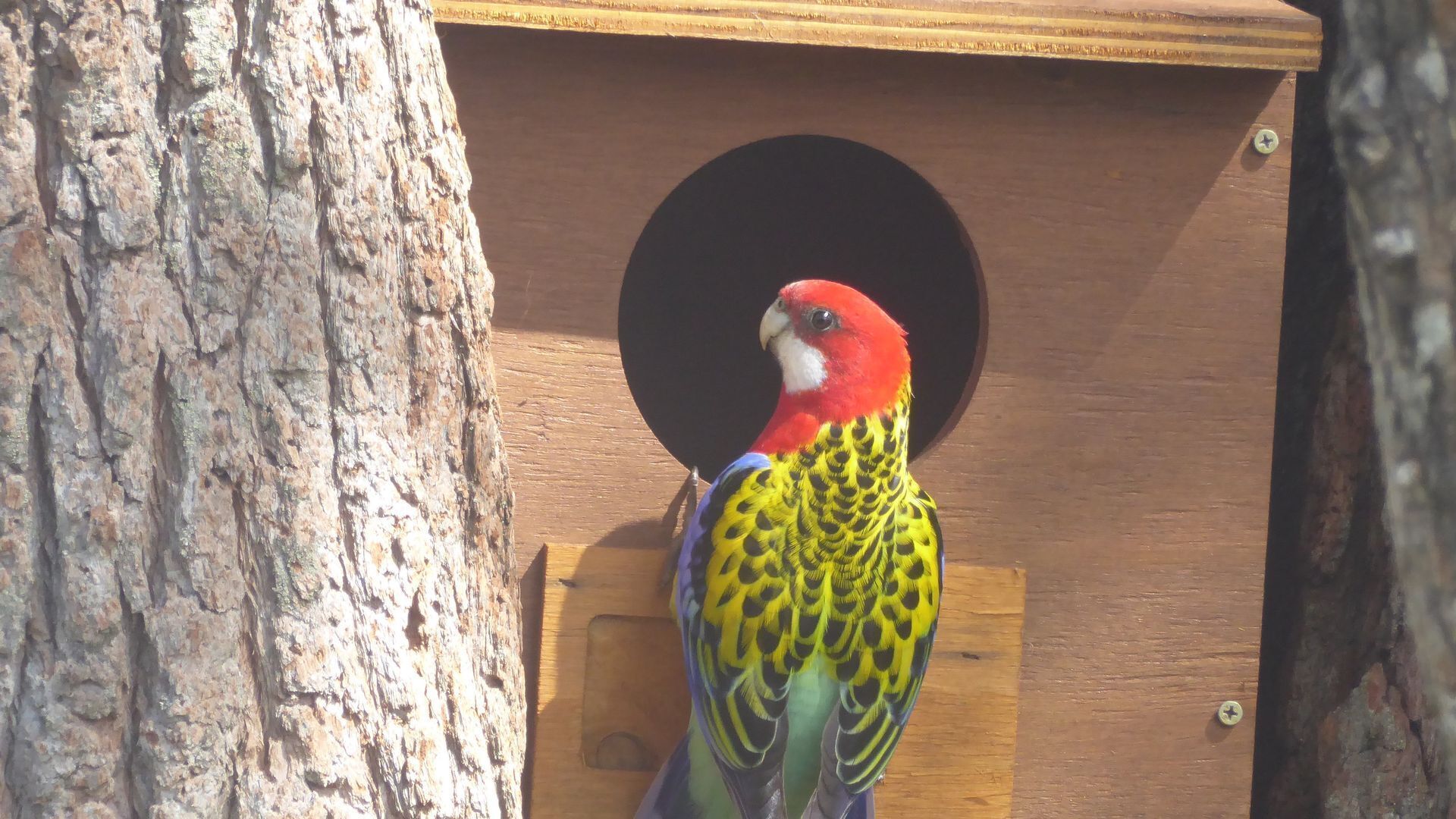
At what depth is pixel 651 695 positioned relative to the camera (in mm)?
1671

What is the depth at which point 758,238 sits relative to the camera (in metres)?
2.64

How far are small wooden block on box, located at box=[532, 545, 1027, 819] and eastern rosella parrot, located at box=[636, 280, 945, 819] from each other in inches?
5.7

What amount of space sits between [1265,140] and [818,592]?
884mm

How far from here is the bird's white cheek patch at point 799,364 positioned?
5.05 ft

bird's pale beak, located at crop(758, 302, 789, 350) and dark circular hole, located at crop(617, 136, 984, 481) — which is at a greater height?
bird's pale beak, located at crop(758, 302, 789, 350)

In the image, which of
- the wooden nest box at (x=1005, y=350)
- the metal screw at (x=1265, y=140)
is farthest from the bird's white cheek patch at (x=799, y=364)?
the metal screw at (x=1265, y=140)

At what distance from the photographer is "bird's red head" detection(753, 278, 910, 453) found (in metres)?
1.53

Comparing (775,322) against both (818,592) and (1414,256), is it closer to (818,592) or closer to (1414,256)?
(818,592)

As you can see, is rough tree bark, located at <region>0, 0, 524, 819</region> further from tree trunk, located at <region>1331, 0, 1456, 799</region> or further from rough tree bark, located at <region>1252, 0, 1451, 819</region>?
rough tree bark, located at <region>1252, 0, 1451, 819</region>

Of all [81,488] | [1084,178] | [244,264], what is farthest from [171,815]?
[1084,178]

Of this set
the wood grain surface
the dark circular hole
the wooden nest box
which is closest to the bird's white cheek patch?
the wooden nest box

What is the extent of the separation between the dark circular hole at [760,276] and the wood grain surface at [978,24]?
81cm

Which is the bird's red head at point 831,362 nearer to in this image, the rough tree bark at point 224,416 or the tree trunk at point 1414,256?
the rough tree bark at point 224,416

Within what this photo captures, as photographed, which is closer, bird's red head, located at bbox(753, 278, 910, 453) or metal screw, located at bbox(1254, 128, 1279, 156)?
bird's red head, located at bbox(753, 278, 910, 453)
